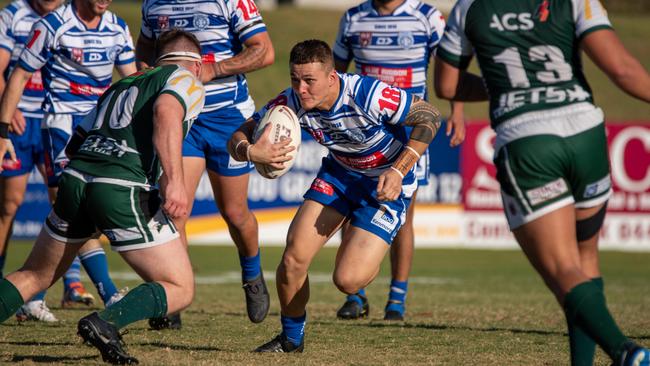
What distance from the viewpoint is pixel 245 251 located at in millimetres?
7707

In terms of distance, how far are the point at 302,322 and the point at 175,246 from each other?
4.03 feet

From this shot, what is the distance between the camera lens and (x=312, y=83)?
19.9 ft

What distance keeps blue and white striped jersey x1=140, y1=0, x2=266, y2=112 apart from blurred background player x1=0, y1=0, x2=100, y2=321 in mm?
2133

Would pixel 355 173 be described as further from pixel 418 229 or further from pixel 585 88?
pixel 418 229

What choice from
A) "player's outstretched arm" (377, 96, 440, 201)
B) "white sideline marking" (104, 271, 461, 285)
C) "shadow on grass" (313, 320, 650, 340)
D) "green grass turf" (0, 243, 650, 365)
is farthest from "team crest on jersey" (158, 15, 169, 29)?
"white sideline marking" (104, 271, 461, 285)

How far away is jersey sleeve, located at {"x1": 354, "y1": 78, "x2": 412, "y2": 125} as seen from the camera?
20.5 feet

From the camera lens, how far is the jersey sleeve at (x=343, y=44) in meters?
8.94

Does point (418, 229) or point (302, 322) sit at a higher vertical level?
point (302, 322)

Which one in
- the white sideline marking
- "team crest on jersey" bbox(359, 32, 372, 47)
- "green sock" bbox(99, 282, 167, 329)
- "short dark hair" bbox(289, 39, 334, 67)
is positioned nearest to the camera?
"green sock" bbox(99, 282, 167, 329)

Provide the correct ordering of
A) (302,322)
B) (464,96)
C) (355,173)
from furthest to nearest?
1. (355,173)
2. (302,322)
3. (464,96)

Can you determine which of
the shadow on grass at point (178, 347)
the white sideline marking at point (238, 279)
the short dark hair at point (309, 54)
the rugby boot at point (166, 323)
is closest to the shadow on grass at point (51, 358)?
the shadow on grass at point (178, 347)

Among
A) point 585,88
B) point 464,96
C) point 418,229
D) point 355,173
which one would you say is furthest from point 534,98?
point 418,229

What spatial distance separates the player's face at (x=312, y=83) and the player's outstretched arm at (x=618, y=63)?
2.00 metres

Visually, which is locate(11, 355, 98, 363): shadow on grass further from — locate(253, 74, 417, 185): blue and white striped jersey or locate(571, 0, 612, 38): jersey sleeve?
locate(571, 0, 612, 38): jersey sleeve
